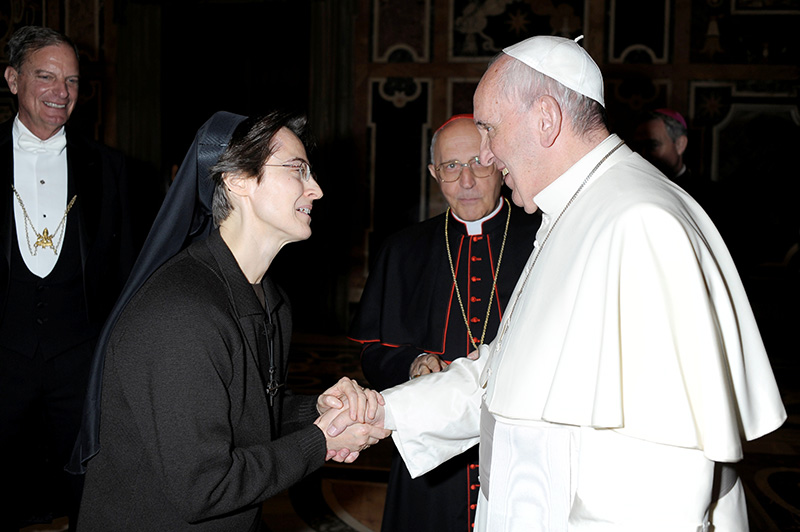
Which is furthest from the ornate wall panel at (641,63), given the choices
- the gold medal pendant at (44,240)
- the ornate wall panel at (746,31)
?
the gold medal pendant at (44,240)

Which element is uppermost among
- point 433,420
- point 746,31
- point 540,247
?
point 746,31

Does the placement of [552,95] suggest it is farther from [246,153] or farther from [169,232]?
[169,232]

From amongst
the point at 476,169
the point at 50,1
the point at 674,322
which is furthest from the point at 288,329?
the point at 50,1

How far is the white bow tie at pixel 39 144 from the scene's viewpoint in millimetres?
3279

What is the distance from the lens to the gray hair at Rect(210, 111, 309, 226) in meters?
2.01

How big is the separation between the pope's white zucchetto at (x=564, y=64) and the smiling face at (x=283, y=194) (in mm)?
641

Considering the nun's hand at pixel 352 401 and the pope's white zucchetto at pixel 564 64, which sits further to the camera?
the nun's hand at pixel 352 401

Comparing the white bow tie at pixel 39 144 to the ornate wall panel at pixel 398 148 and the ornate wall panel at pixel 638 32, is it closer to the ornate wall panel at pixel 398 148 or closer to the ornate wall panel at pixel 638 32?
the ornate wall panel at pixel 398 148

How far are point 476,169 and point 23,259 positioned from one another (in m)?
1.85

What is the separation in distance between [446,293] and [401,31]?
550cm

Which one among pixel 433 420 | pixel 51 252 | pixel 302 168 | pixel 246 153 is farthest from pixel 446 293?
pixel 51 252

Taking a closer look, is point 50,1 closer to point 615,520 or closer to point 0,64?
point 0,64

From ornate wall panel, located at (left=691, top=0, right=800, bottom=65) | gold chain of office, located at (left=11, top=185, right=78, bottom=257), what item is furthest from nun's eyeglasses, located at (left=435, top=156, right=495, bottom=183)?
ornate wall panel, located at (left=691, top=0, right=800, bottom=65)

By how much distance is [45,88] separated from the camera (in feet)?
10.6
